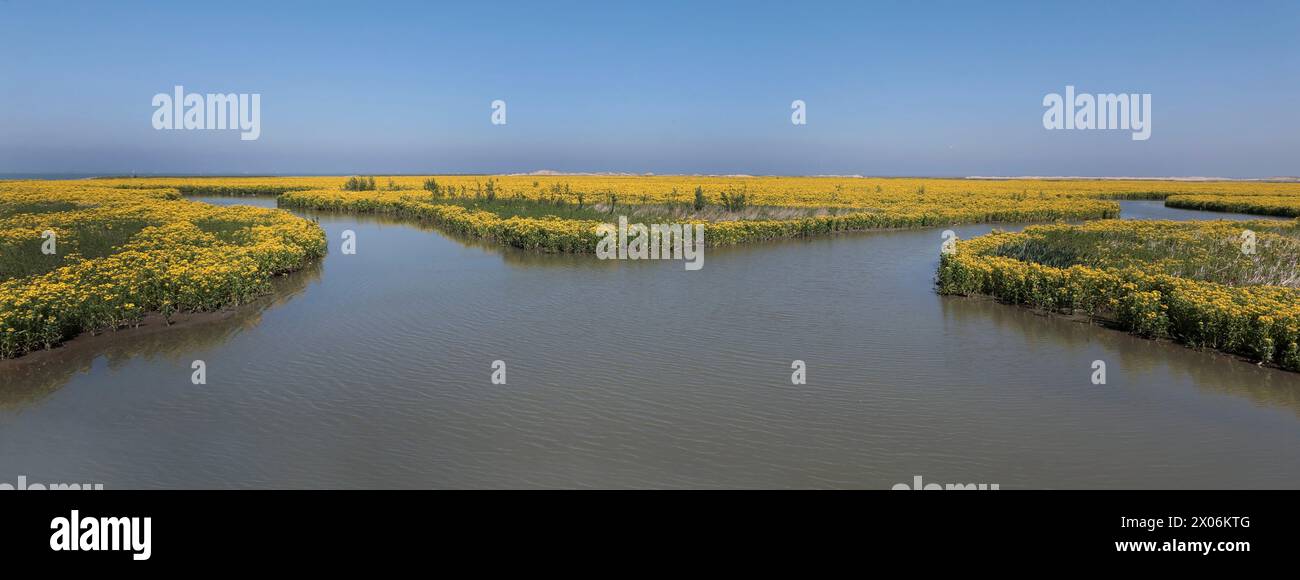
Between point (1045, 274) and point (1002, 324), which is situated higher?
point (1045, 274)

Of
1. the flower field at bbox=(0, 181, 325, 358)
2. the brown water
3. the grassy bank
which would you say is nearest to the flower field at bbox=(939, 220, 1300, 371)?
the brown water

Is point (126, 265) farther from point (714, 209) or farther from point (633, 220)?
point (714, 209)

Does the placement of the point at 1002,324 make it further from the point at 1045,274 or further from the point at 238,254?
the point at 238,254

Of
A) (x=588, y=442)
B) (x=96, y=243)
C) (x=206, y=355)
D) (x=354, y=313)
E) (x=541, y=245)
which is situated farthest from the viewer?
(x=541, y=245)

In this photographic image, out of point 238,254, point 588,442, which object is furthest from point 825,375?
point 238,254

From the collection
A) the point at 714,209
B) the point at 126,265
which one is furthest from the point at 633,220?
the point at 126,265

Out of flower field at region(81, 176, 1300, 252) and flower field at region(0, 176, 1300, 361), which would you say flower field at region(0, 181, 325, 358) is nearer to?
flower field at region(0, 176, 1300, 361)
